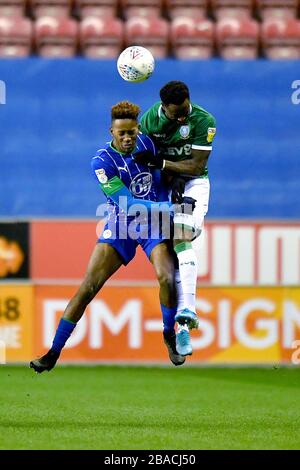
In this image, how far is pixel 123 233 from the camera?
7758 millimetres

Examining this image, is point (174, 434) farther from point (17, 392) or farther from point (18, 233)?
point (18, 233)

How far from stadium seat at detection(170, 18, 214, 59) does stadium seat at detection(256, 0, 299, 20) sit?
91 centimetres

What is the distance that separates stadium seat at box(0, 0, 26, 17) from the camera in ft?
45.4

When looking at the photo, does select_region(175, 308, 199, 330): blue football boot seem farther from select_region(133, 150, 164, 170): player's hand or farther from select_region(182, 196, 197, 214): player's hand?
select_region(133, 150, 164, 170): player's hand

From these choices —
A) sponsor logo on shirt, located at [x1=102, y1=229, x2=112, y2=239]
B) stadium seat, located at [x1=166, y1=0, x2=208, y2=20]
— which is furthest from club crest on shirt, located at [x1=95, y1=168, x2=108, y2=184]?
stadium seat, located at [x1=166, y1=0, x2=208, y2=20]

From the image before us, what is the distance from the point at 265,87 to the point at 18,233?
3381mm

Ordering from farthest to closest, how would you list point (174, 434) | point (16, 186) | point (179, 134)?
point (16, 186) < point (179, 134) < point (174, 434)

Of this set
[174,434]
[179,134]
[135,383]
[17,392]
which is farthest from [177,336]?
[135,383]

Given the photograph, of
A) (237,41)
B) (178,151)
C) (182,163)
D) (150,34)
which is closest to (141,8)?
(150,34)

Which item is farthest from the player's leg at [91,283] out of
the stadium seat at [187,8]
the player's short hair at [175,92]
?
the stadium seat at [187,8]

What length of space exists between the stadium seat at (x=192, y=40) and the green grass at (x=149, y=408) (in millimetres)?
3810

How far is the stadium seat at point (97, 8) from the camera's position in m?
14.0

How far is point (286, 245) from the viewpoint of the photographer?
11938mm

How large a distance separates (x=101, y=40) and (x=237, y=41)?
1.60 m
